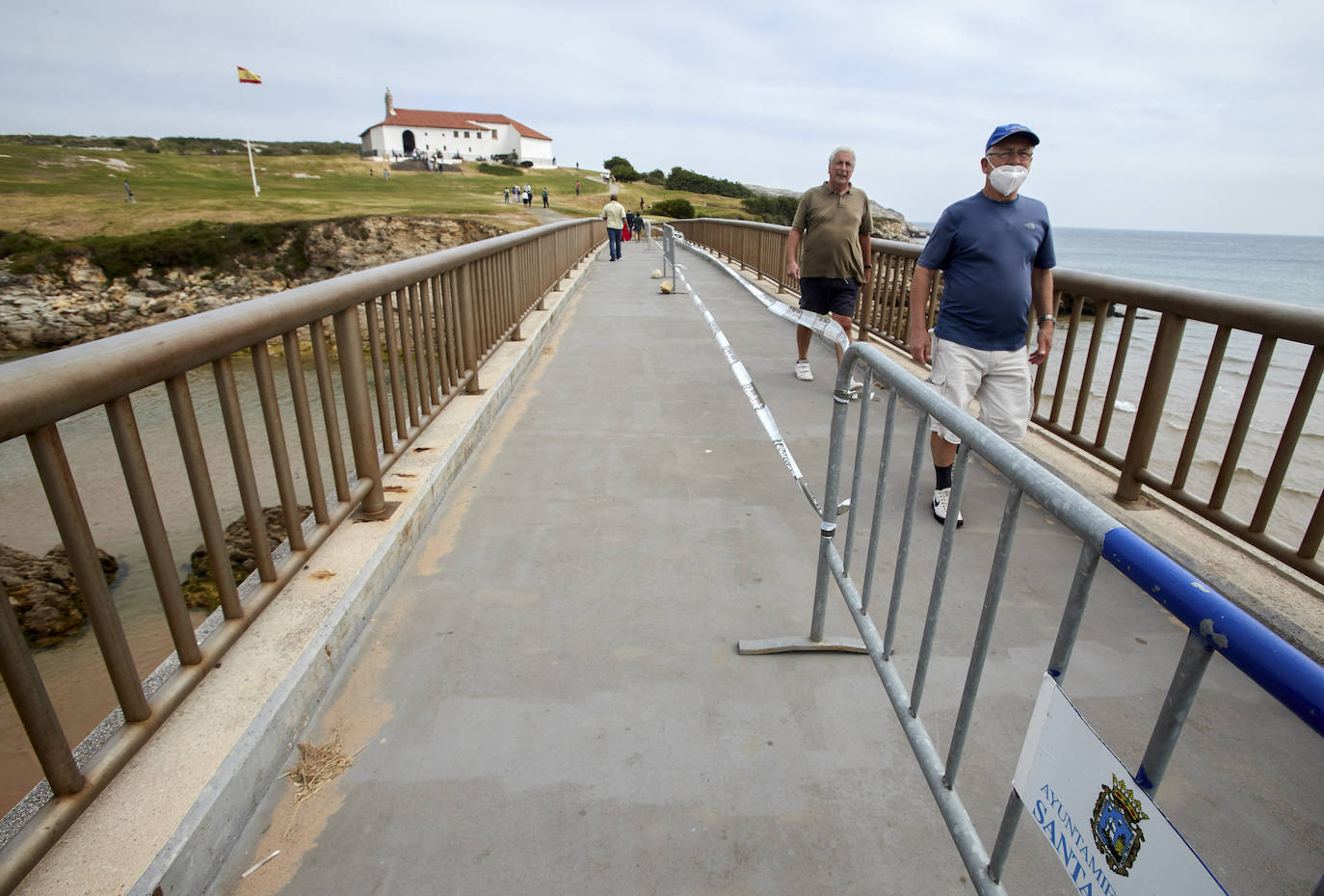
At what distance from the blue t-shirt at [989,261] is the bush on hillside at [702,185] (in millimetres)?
89676

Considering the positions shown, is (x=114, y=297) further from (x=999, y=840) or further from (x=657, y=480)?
(x=999, y=840)

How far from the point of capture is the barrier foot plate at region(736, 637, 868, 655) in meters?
2.68

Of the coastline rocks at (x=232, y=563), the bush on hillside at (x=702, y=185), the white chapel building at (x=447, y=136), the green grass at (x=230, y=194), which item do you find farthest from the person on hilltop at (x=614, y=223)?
the white chapel building at (x=447, y=136)

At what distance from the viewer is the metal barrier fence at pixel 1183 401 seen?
2932mm

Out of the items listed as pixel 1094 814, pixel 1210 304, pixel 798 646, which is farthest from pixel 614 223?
pixel 1094 814

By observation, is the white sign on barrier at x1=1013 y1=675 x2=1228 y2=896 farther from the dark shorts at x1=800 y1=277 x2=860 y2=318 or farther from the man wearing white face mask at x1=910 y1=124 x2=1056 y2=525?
the dark shorts at x1=800 y1=277 x2=860 y2=318

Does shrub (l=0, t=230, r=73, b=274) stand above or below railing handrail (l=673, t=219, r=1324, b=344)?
below

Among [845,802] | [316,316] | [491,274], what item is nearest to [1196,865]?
[845,802]

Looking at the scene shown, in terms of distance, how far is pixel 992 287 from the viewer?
11.9 feet

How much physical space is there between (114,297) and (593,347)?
95.5 ft

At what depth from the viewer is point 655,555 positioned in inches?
134

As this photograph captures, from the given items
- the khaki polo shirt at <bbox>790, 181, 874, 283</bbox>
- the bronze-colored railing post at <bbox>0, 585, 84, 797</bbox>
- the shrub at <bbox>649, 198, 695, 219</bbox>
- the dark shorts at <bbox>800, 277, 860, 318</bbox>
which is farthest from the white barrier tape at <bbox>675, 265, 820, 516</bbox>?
the shrub at <bbox>649, 198, 695, 219</bbox>

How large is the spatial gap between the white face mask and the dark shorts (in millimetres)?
2703

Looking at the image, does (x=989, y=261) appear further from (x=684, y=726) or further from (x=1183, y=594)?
(x=1183, y=594)
